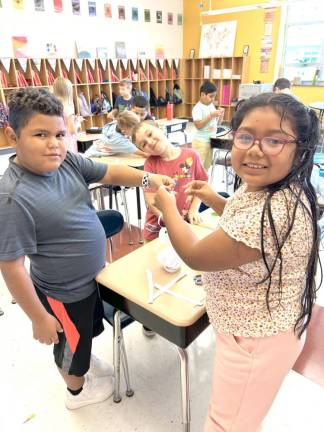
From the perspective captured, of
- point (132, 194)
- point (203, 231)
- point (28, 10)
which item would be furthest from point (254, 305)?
point (28, 10)

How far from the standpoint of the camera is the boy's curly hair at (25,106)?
1032mm

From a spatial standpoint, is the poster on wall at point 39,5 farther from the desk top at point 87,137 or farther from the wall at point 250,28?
the wall at point 250,28

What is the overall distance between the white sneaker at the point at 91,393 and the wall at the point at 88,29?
19.3ft

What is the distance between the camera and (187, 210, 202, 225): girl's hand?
1.65 meters

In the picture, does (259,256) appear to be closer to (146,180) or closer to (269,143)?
(269,143)

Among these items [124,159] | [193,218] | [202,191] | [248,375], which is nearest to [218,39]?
[124,159]

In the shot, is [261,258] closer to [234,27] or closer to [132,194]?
[132,194]

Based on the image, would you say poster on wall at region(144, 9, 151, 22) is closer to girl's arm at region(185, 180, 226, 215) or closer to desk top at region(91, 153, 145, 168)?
desk top at region(91, 153, 145, 168)

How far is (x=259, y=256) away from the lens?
0.76 metres

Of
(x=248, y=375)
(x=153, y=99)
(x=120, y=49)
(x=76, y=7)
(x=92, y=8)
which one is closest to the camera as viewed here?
(x=248, y=375)

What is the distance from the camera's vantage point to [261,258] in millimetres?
774

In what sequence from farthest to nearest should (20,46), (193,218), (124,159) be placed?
(20,46)
(124,159)
(193,218)

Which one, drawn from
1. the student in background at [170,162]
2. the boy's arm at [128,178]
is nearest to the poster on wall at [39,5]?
the student in background at [170,162]

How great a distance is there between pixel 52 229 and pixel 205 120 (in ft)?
9.98
